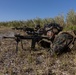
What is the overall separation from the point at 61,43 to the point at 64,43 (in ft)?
0.46

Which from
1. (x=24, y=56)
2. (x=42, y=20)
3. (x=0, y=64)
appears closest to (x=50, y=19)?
(x=42, y=20)

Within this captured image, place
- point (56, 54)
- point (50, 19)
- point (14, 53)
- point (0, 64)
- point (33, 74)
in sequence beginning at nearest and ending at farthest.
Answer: point (33, 74), point (0, 64), point (56, 54), point (14, 53), point (50, 19)

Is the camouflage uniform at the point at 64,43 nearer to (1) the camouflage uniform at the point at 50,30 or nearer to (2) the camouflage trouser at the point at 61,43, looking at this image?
(2) the camouflage trouser at the point at 61,43

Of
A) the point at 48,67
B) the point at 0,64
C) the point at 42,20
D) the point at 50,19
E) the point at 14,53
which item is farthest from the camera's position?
the point at 42,20

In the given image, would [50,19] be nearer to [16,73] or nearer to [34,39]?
[34,39]

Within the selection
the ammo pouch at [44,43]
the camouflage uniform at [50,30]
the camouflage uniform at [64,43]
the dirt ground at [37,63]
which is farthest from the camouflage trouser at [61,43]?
the ammo pouch at [44,43]

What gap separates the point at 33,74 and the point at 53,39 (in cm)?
397

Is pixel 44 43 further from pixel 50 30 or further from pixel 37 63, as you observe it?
pixel 37 63

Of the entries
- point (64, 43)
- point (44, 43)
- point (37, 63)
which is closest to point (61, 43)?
point (64, 43)

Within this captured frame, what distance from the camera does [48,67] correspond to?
868 centimetres

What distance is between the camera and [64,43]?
10.5 m

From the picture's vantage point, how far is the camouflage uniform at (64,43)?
10.3m

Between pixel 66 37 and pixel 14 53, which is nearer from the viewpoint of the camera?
pixel 66 37

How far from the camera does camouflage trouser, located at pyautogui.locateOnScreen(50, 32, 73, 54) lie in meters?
10.3
